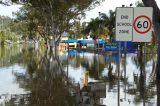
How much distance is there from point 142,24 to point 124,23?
1.61 ft

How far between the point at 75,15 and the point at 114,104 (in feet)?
134

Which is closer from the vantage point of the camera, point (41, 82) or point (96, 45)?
point (41, 82)

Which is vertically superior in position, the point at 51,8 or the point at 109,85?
the point at 51,8

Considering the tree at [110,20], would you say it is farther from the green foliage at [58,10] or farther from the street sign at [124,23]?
the street sign at [124,23]

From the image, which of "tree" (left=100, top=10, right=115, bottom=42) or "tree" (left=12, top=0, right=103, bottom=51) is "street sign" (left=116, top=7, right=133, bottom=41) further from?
"tree" (left=100, top=10, right=115, bottom=42)

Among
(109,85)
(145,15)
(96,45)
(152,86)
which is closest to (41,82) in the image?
(109,85)

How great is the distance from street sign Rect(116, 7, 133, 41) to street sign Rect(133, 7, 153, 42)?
0.62 feet

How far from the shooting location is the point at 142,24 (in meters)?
9.77

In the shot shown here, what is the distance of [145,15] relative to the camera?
9859mm

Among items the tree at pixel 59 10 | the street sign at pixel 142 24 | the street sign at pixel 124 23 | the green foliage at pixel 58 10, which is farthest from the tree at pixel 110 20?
the street sign at pixel 142 24

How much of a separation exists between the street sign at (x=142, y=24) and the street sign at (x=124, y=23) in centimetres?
19

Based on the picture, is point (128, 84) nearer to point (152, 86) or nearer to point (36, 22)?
point (152, 86)

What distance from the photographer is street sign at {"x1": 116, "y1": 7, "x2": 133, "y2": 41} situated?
10008mm

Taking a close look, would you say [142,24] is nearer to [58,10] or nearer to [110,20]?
[58,10]
